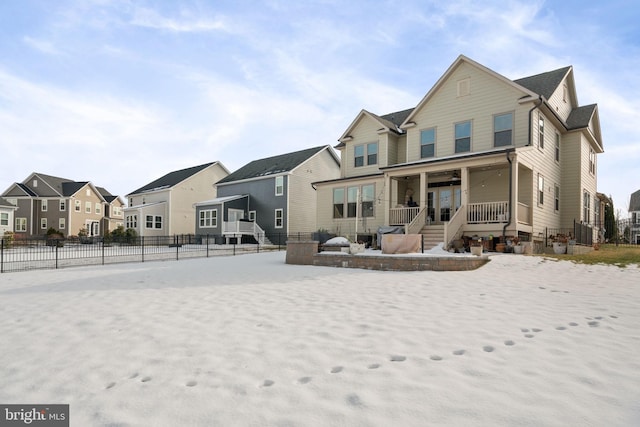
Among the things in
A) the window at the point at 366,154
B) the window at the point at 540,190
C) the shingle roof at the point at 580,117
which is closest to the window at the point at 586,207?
the shingle roof at the point at 580,117

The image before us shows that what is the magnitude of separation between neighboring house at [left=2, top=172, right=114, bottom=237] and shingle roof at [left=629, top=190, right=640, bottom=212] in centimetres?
7785

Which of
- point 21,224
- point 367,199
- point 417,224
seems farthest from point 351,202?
point 21,224

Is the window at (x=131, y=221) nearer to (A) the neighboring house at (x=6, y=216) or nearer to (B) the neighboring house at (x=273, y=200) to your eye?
(B) the neighboring house at (x=273, y=200)

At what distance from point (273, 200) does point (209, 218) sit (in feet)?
21.5

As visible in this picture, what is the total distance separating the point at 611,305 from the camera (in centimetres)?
583

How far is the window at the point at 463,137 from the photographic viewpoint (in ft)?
58.1

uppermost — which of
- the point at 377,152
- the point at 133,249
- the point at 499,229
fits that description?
the point at 377,152

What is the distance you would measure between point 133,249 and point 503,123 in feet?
72.1

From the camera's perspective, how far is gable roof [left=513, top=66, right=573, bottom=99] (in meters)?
17.8

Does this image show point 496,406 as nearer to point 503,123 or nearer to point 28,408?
point 28,408

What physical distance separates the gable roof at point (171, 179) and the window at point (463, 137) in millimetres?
28941

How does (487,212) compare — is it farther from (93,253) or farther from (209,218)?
(209,218)

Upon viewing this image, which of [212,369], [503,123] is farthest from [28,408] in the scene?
[503,123]

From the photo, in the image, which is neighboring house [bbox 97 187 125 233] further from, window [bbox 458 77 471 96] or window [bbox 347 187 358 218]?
window [bbox 458 77 471 96]
